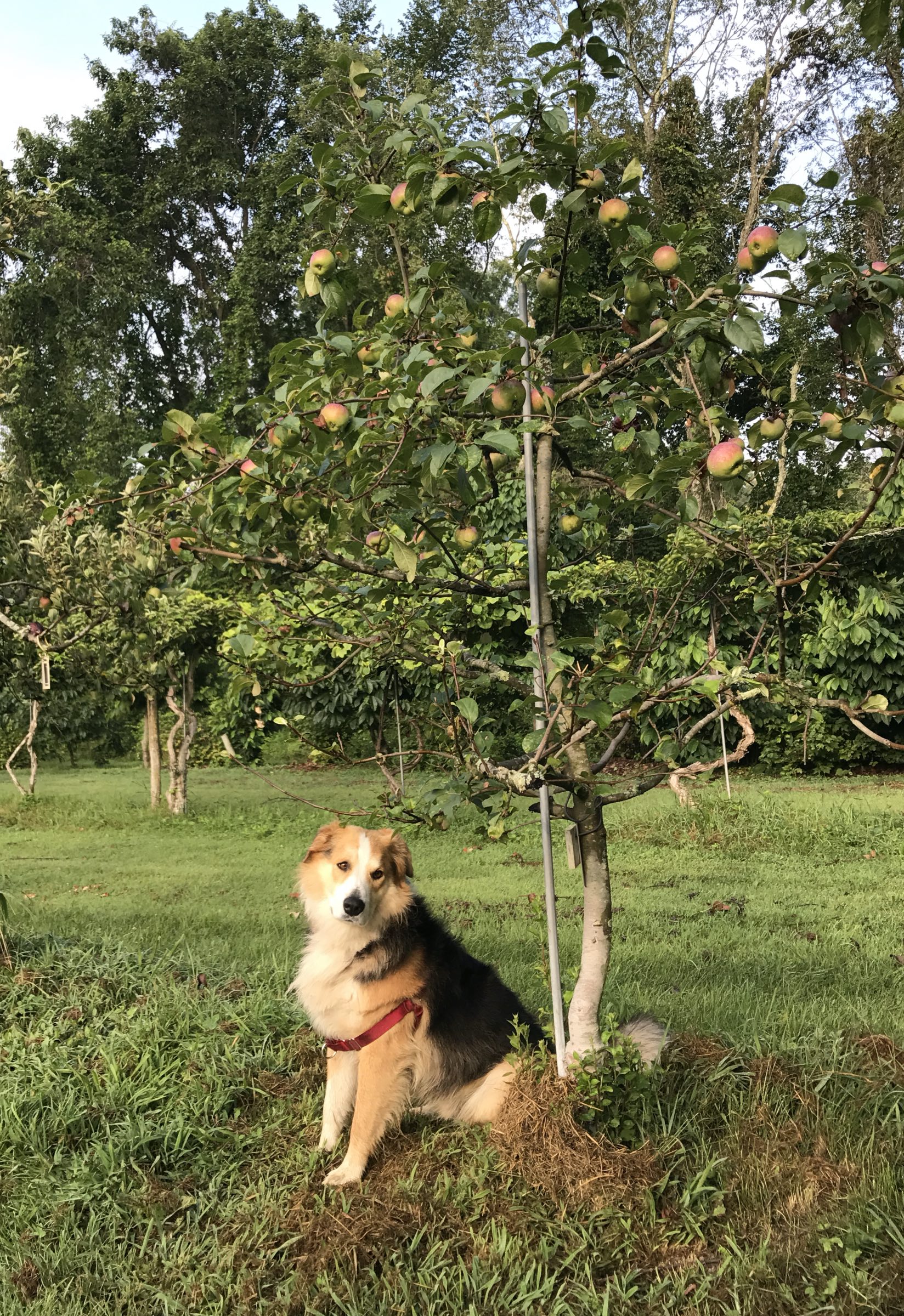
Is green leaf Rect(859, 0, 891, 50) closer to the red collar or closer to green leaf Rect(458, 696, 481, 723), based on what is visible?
green leaf Rect(458, 696, 481, 723)

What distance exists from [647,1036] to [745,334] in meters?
2.09

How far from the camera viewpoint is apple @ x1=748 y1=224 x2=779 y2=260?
1812mm

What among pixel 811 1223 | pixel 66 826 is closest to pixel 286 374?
pixel 811 1223

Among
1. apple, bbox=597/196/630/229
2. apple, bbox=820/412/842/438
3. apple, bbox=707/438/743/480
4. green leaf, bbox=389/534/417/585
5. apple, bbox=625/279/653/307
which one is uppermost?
apple, bbox=597/196/630/229

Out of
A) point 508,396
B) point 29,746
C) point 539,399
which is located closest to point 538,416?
point 539,399

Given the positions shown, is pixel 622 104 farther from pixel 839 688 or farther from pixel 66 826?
pixel 66 826

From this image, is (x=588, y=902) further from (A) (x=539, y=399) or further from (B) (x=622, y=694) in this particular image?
(A) (x=539, y=399)

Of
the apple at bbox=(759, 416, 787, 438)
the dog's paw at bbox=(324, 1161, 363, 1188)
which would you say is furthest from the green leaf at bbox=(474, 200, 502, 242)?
the dog's paw at bbox=(324, 1161, 363, 1188)

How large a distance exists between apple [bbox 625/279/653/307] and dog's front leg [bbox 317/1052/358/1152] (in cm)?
229

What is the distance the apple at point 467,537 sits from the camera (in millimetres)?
2508

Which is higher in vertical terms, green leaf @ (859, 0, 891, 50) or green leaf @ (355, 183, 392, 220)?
green leaf @ (355, 183, 392, 220)

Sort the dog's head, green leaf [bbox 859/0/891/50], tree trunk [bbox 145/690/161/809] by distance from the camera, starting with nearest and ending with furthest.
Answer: green leaf [bbox 859/0/891/50]
the dog's head
tree trunk [bbox 145/690/161/809]

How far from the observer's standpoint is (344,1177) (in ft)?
8.40

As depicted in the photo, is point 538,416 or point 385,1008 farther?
point 385,1008
